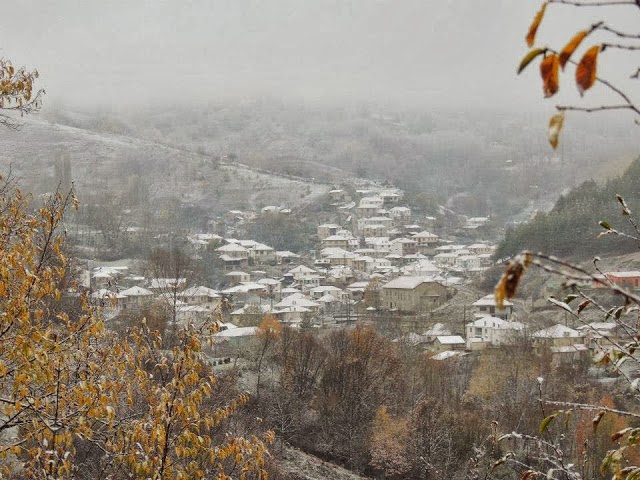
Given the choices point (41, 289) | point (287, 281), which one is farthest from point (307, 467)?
point (287, 281)

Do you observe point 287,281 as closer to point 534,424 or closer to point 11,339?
point 534,424

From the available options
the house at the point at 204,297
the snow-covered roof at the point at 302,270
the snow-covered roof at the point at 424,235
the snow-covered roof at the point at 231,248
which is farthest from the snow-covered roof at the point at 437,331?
the snow-covered roof at the point at 424,235

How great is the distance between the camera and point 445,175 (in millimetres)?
150125

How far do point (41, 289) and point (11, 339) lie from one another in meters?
0.42

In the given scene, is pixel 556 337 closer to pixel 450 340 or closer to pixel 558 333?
pixel 558 333

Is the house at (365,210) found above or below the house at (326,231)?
above

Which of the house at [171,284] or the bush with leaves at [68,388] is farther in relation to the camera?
the house at [171,284]

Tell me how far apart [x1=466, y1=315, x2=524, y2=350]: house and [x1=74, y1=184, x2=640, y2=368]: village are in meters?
0.08

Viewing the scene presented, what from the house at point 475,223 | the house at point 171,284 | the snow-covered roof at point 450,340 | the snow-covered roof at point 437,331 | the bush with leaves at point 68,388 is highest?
the bush with leaves at point 68,388

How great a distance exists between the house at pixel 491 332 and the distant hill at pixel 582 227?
13.0 meters

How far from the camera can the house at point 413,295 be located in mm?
53156

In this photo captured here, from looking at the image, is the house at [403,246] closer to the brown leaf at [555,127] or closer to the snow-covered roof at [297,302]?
the snow-covered roof at [297,302]

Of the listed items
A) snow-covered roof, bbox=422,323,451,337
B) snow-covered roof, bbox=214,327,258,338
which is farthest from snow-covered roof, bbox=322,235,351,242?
snow-covered roof, bbox=214,327,258,338

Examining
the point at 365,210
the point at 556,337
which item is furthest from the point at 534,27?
the point at 365,210
